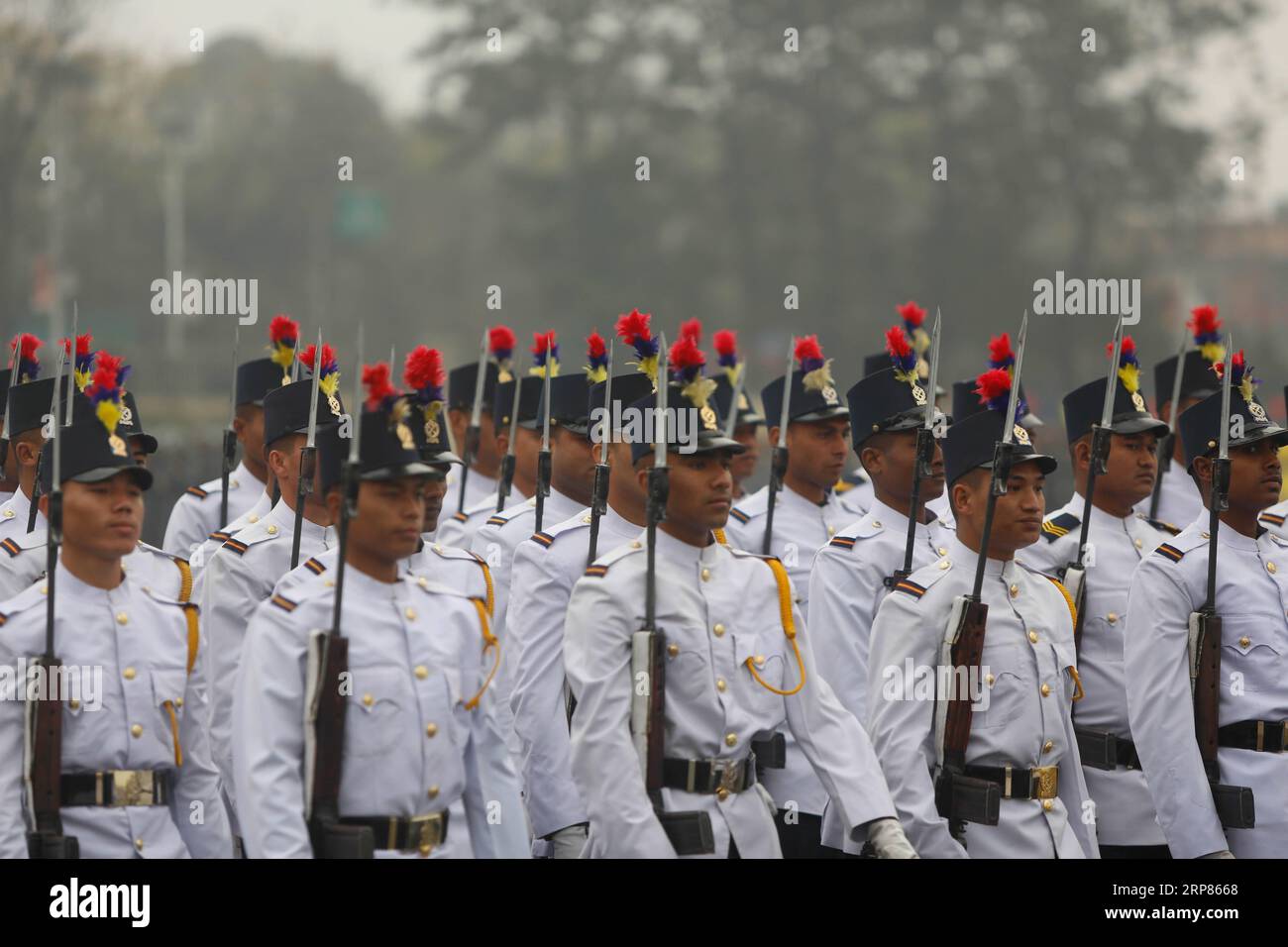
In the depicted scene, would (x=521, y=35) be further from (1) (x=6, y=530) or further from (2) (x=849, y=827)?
(2) (x=849, y=827)

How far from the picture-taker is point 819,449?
873cm

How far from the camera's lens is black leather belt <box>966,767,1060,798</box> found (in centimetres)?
593

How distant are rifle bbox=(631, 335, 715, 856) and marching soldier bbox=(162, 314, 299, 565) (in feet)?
11.8

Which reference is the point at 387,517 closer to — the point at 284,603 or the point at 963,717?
the point at 284,603

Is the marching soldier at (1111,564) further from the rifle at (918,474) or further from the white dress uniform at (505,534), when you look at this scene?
the white dress uniform at (505,534)

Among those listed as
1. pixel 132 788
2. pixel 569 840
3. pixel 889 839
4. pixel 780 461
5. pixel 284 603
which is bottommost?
pixel 569 840

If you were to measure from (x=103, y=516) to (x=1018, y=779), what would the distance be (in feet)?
9.31

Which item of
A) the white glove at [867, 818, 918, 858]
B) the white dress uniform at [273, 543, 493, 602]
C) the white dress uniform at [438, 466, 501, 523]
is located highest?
the white dress uniform at [438, 466, 501, 523]

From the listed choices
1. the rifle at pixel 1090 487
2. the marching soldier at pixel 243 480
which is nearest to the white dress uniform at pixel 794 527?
the rifle at pixel 1090 487

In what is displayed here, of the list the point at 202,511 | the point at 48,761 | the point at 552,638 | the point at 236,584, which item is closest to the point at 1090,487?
the point at 552,638

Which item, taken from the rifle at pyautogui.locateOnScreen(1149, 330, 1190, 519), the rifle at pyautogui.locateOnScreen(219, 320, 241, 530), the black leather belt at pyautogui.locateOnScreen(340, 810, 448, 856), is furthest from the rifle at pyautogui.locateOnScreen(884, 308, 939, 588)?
the rifle at pyautogui.locateOnScreen(219, 320, 241, 530)

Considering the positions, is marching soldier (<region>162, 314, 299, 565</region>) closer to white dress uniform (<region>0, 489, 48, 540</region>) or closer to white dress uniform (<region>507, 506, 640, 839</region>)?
white dress uniform (<region>0, 489, 48, 540</region>)

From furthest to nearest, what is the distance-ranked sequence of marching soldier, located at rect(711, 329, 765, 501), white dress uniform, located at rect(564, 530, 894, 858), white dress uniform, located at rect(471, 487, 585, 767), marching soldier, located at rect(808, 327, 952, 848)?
1. marching soldier, located at rect(711, 329, 765, 501)
2. white dress uniform, located at rect(471, 487, 585, 767)
3. marching soldier, located at rect(808, 327, 952, 848)
4. white dress uniform, located at rect(564, 530, 894, 858)
